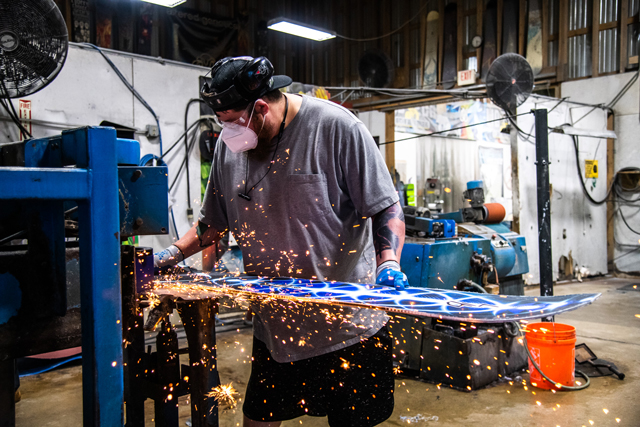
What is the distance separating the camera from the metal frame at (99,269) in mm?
1175

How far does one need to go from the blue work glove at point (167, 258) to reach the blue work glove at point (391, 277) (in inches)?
34.5

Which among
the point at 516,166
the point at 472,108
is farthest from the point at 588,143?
the point at 472,108

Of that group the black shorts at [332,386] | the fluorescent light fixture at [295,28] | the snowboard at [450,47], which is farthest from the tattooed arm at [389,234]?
the snowboard at [450,47]

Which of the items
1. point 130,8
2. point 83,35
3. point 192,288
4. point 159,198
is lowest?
point 192,288

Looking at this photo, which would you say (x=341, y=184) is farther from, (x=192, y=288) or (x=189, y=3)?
(x=189, y=3)

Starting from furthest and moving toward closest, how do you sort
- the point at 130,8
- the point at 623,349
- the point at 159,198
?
the point at 130,8
the point at 623,349
the point at 159,198

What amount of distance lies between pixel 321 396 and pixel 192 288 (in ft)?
1.99

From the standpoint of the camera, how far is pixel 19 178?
3.52 ft

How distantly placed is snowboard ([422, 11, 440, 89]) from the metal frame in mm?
9750

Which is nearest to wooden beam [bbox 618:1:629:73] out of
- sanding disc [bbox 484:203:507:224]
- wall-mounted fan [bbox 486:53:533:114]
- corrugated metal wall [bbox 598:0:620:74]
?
corrugated metal wall [bbox 598:0:620:74]

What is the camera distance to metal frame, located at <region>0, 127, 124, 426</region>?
117 centimetres

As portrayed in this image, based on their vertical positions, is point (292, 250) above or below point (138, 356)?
above

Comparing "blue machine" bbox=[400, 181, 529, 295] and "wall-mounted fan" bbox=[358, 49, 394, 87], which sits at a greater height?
"wall-mounted fan" bbox=[358, 49, 394, 87]

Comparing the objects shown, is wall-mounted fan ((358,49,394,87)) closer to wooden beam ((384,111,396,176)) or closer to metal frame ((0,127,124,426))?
wooden beam ((384,111,396,176))
